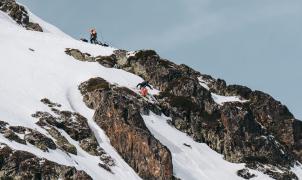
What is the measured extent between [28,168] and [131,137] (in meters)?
22.4

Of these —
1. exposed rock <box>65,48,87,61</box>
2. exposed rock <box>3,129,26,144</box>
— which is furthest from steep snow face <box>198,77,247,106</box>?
exposed rock <box>3,129,26,144</box>

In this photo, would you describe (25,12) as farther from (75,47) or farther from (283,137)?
(283,137)

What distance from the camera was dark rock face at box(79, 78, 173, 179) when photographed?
296 ft

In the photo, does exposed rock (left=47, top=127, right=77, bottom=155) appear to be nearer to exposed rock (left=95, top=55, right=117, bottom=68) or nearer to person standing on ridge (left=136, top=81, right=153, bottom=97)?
person standing on ridge (left=136, top=81, right=153, bottom=97)

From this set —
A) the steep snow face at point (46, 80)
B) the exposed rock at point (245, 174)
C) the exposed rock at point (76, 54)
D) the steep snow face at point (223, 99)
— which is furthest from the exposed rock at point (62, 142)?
the steep snow face at point (223, 99)

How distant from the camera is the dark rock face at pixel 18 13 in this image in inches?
5669

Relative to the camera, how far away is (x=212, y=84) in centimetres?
14038

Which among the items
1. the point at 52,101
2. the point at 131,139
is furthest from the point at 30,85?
the point at 131,139

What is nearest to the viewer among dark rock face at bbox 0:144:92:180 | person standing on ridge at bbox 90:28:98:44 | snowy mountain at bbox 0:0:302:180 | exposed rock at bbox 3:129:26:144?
dark rock face at bbox 0:144:92:180

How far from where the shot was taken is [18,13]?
145125 millimetres

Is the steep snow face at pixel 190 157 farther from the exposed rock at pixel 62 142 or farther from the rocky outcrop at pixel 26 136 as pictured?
the rocky outcrop at pixel 26 136

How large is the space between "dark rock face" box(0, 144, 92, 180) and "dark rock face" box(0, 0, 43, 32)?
71.5m

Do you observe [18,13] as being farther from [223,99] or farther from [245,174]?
[245,174]

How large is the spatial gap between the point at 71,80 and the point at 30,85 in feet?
33.3
